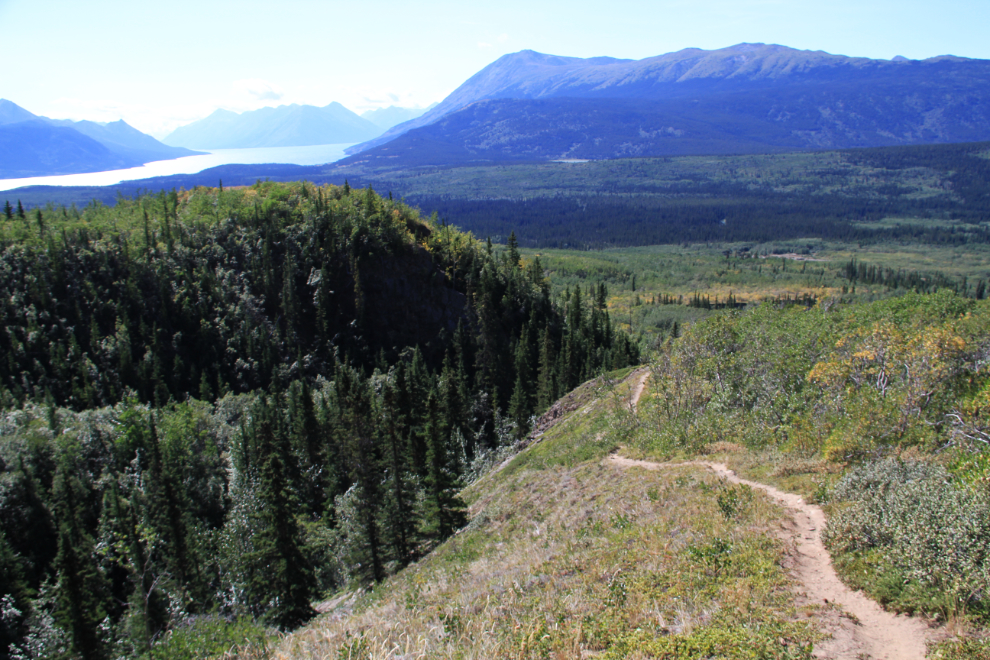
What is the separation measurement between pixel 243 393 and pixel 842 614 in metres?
112

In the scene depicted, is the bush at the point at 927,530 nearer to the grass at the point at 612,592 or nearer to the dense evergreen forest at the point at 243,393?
the grass at the point at 612,592

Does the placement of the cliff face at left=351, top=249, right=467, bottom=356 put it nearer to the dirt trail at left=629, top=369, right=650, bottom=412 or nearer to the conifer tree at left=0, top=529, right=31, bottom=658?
the dirt trail at left=629, top=369, right=650, bottom=412

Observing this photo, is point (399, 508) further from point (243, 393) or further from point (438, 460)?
point (243, 393)

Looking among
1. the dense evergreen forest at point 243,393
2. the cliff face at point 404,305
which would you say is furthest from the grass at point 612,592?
the cliff face at point 404,305

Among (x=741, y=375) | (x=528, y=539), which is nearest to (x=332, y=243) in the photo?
(x=741, y=375)

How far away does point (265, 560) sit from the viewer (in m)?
41.0

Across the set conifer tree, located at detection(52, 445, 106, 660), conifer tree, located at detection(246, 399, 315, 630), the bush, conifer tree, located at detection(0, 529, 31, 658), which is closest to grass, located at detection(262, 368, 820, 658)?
the bush

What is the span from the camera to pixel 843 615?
541 inches

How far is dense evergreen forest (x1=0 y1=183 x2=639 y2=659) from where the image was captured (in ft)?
155

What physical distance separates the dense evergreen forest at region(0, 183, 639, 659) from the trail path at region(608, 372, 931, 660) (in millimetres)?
29630

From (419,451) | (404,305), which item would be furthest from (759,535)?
(404,305)

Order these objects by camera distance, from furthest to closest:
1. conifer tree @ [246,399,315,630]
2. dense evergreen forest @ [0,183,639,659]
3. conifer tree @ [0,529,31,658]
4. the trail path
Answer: conifer tree @ [0,529,31,658], dense evergreen forest @ [0,183,639,659], conifer tree @ [246,399,315,630], the trail path

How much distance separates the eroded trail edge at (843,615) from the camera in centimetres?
1226

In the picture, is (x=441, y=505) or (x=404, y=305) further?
(x=404, y=305)
